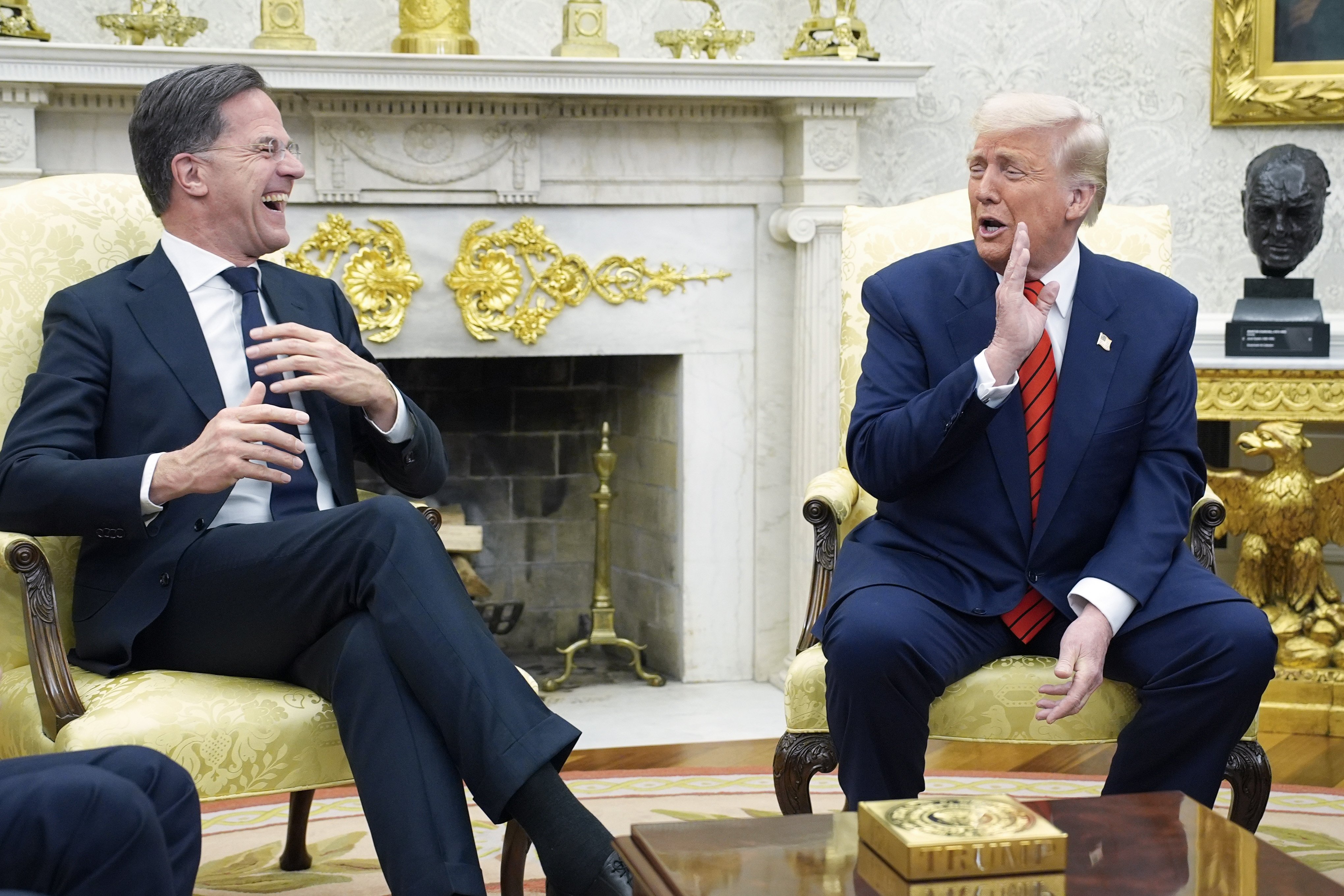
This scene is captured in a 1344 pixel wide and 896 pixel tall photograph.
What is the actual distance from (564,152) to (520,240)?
0.23 metres

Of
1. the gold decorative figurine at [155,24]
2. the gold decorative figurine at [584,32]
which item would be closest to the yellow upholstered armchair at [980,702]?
the gold decorative figurine at [584,32]

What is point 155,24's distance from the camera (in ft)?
10.4

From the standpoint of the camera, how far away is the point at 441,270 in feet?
11.4

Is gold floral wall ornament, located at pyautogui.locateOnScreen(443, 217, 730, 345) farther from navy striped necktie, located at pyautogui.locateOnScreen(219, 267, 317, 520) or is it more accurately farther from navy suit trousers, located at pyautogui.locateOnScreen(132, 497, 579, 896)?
navy suit trousers, located at pyautogui.locateOnScreen(132, 497, 579, 896)

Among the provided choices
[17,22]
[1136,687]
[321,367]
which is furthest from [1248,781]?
[17,22]

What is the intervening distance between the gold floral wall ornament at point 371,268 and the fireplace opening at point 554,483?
392 mm

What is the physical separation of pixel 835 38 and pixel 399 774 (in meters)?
2.28

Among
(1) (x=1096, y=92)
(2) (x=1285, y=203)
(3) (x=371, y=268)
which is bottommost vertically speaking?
(3) (x=371, y=268)

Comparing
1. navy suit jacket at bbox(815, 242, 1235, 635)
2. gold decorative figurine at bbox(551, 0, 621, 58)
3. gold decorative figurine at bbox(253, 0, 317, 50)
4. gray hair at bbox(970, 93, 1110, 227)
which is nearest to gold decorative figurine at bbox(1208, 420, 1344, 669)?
navy suit jacket at bbox(815, 242, 1235, 635)

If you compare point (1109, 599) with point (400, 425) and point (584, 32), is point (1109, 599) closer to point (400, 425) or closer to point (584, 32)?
point (400, 425)

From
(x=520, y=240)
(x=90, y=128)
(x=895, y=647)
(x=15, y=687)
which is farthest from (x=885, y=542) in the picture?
(x=90, y=128)

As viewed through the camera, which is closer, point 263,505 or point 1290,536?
point 263,505

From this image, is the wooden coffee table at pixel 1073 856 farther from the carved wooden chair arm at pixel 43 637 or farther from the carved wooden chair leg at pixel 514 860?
the carved wooden chair arm at pixel 43 637

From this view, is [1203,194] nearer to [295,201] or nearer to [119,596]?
[295,201]
